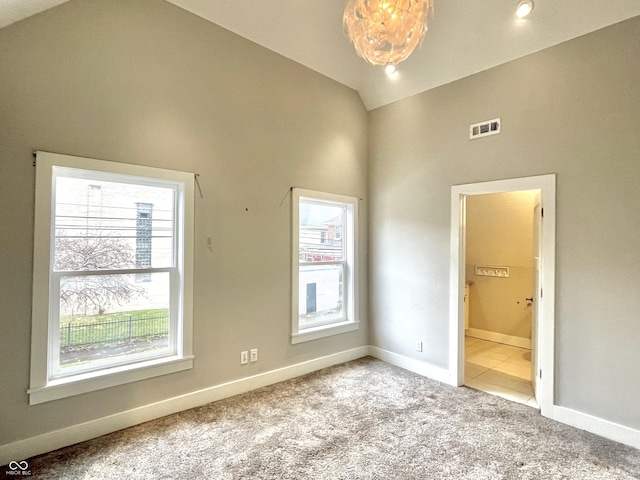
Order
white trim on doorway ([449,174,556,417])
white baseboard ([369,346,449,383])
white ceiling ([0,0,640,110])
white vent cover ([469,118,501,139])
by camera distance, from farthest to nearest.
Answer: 1. white baseboard ([369,346,449,383])
2. white vent cover ([469,118,501,139])
3. white trim on doorway ([449,174,556,417])
4. white ceiling ([0,0,640,110])

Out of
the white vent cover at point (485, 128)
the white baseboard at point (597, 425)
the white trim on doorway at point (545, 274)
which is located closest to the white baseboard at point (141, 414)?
the white trim on doorway at point (545, 274)

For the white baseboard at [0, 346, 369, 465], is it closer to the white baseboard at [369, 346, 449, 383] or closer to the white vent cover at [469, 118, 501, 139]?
the white baseboard at [369, 346, 449, 383]

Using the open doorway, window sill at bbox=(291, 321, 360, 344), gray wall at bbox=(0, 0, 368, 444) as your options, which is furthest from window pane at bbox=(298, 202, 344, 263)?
the open doorway

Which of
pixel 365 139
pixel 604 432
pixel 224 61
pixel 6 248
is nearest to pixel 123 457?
pixel 6 248

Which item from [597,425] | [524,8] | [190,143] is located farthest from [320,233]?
[597,425]

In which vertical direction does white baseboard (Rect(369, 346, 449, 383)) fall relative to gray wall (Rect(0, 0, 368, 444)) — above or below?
below

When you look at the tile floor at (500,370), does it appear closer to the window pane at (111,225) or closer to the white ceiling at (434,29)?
the white ceiling at (434,29)

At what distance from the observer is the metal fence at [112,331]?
2477 mm

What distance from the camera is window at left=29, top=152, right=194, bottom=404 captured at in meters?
2.30

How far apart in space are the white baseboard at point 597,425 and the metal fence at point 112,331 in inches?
137

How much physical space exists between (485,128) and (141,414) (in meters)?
4.10

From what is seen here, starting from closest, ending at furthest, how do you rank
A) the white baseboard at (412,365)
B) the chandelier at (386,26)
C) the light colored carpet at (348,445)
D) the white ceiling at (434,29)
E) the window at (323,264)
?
1. the chandelier at (386,26)
2. the light colored carpet at (348,445)
3. the white ceiling at (434,29)
4. the white baseboard at (412,365)
5. the window at (323,264)

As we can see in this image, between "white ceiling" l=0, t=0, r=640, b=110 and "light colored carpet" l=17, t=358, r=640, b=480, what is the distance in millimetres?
3013

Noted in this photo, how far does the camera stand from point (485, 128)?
10.9 ft
